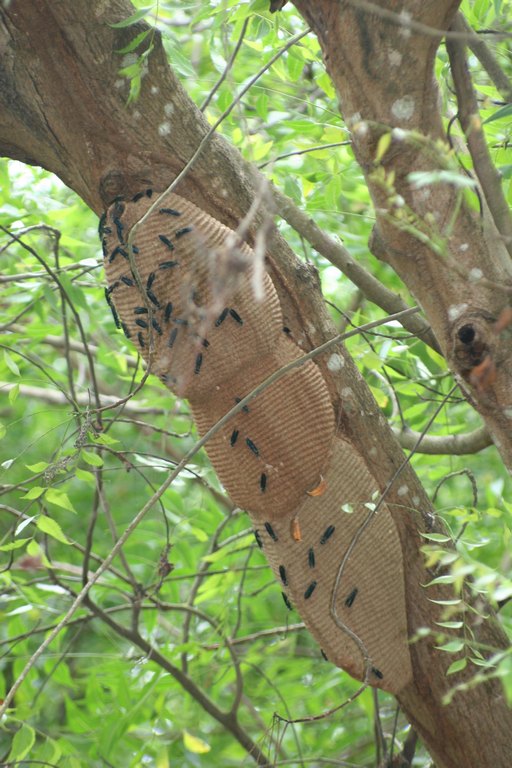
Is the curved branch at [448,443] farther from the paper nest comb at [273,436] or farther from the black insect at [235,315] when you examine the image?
the black insect at [235,315]

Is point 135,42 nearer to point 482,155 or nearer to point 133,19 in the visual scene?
point 133,19

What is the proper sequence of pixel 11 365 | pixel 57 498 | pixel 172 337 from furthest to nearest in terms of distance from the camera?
1. pixel 11 365
2. pixel 57 498
3. pixel 172 337

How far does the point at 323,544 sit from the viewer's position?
1.48 metres

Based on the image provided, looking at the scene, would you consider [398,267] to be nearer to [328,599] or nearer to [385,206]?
[385,206]

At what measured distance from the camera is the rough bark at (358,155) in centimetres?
119

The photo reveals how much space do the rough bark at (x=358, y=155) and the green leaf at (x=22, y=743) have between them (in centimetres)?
76

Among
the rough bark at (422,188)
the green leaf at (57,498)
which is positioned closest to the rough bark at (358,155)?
the rough bark at (422,188)

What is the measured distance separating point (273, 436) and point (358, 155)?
0.48 metres

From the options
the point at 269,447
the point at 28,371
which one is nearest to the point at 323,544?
the point at 269,447

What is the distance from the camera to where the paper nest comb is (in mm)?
1354

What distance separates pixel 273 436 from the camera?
143 centimetres

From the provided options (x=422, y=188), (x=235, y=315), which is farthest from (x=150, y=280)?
(x=422, y=188)

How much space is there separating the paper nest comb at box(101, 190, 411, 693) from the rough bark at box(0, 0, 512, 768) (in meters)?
0.05

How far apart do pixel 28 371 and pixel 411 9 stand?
246 centimetres
